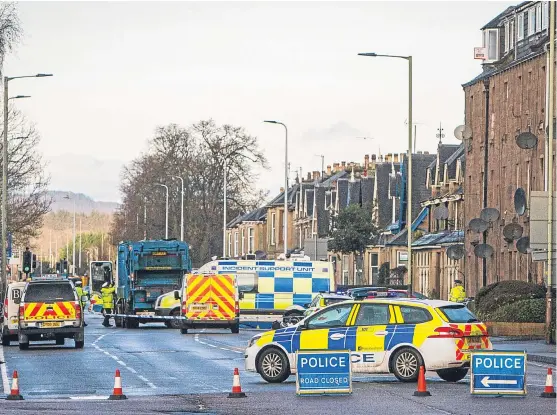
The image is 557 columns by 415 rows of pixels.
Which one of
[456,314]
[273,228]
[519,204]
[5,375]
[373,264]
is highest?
[273,228]

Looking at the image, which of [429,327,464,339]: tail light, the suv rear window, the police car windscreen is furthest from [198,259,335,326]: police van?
[429,327,464,339]: tail light

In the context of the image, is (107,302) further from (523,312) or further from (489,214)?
(523,312)

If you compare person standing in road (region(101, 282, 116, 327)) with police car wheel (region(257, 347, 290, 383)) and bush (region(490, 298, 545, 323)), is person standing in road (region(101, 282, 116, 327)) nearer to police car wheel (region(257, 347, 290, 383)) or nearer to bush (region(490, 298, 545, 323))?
bush (region(490, 298, 545, 323))

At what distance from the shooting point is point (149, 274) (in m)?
58.4

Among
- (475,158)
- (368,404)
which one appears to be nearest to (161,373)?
(368,404)

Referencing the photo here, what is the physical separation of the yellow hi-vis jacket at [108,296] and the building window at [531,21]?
2037 cm

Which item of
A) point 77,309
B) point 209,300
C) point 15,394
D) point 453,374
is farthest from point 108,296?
point 15,394

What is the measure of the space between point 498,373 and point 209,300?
27.5 metres

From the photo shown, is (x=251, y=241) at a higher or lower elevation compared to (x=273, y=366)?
higher

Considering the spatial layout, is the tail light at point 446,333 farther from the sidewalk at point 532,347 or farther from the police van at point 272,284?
the police van at point 272,284

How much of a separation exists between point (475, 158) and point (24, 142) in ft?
72.5

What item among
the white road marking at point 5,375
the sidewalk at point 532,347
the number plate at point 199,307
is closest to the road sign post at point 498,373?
the white road marking at point 5,375

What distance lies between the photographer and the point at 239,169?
11594 cm

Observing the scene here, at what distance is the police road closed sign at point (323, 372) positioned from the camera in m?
23.0
